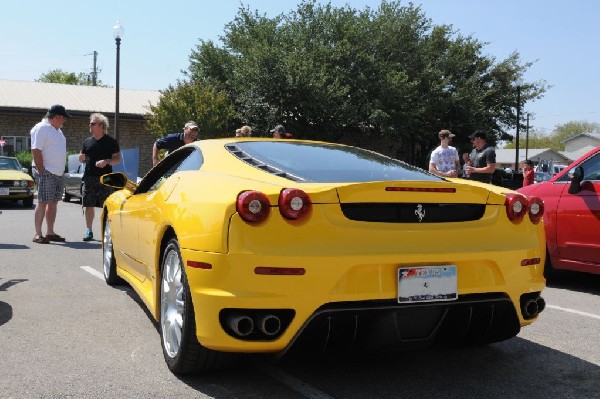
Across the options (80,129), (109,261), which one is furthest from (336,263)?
(80,129)

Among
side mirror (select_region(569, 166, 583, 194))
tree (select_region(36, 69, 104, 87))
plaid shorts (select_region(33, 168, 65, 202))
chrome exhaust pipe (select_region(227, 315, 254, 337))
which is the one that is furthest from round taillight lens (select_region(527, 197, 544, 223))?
tree (select_region(36, 69, 104, 87))

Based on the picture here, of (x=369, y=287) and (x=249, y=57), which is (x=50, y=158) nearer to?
(x=369, y=287)

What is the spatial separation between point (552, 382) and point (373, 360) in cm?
96

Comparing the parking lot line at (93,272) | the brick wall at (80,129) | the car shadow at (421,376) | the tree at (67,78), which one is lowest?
the parking lot line at (93,272)

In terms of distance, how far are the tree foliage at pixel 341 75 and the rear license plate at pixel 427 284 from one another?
32417 mm

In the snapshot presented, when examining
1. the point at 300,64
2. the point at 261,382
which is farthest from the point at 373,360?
the point at 300,64

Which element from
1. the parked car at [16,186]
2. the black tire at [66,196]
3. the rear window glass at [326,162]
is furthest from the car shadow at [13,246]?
the black tire at [66,196]

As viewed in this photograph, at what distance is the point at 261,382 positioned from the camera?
3.42m

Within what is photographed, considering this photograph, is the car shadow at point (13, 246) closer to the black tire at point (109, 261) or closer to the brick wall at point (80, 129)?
the black tire at point (109, 261)

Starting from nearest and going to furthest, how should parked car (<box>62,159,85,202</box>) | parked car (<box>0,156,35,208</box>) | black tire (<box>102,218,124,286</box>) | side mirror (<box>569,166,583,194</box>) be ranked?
black tire (<box>102,218,124,286</box>) → side mirror (<box>569,166,583,194</box>) → parked car (<box>0,156,35,208</box>) → parked car (<box>62,159,85,202</box>)

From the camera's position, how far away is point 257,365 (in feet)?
12.2

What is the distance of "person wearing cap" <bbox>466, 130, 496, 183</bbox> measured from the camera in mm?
10141

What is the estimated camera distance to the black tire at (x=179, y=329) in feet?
10.8

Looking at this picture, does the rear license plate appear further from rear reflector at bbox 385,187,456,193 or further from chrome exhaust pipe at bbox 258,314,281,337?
chrome exhaust pipe at bbox 258,314,281,337
